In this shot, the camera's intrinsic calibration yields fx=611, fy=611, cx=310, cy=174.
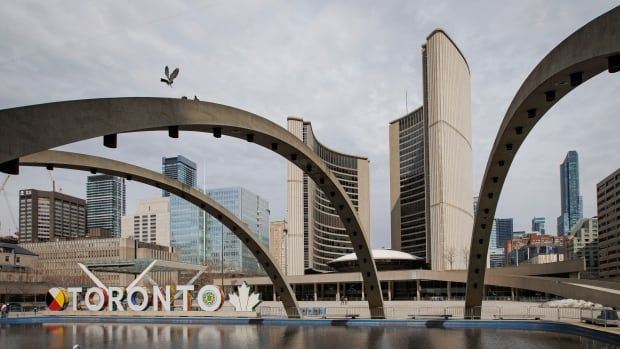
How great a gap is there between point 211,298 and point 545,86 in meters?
38.9

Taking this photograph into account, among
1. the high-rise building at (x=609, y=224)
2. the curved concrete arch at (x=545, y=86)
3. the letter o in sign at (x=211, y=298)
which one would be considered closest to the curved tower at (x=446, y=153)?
the high-rise building at (x=609, y=224)

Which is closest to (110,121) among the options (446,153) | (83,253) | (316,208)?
(446,153)

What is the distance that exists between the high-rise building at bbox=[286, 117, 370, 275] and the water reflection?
8260cm

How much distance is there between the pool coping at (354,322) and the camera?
33488 mm

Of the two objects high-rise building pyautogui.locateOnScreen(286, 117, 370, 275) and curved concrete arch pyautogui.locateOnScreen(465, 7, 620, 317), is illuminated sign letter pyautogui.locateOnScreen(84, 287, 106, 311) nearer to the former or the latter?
curved concrete arch pyautogui.locateOnScreen(465, 7, 620, 317)

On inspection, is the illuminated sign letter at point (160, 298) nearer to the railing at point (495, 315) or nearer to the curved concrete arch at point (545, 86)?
the railing at point (495, 315)

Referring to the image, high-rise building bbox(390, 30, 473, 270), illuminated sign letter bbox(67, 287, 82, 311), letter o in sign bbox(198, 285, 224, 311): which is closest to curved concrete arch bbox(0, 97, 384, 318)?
letter o in sign bbox(198, 285, 224, 311)

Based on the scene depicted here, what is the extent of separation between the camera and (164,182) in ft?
118

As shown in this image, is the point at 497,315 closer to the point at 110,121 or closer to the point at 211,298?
the point at 211,298

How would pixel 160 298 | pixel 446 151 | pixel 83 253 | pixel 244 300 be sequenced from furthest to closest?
pixel 83 253 → pixel 446 151 → pixel 160 298 → pixel 244 300

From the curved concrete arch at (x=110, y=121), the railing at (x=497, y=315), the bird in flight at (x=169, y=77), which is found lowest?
the railing at (x=497, y=315)

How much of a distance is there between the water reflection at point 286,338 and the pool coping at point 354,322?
1078 mm

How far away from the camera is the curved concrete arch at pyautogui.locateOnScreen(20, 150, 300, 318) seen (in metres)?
26.5

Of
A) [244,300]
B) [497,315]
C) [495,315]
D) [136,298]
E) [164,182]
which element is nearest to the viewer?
[164,182]
